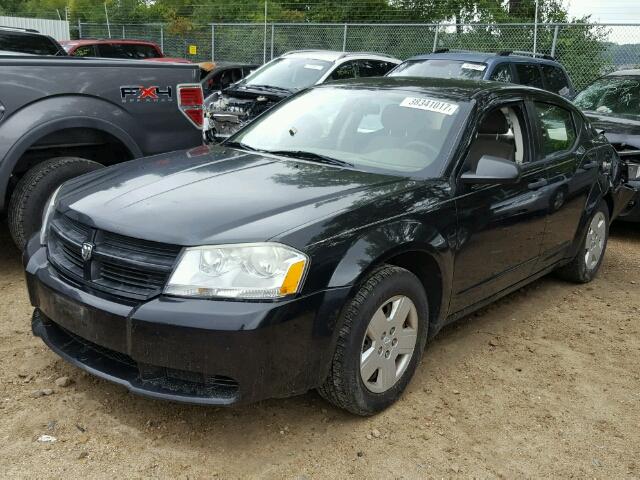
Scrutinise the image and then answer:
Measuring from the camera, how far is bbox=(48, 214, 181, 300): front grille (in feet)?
8.97

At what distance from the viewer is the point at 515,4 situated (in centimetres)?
2081

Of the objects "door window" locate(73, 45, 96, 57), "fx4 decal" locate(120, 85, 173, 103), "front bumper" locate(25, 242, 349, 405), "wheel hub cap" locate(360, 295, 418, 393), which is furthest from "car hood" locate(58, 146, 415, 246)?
"door window" locate(73, 45, 96, 57)

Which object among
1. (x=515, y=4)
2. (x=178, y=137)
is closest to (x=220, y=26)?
(x=515, y=4)

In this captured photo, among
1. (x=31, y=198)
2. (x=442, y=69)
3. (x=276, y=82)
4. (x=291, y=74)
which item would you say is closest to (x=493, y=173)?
(x=31, y=198)

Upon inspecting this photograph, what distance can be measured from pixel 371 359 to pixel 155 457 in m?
1.04

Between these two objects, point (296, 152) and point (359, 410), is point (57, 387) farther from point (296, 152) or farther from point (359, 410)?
point (296, 152)

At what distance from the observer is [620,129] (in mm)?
7113

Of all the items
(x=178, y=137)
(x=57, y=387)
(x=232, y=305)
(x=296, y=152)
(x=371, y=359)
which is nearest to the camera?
(x=232, y=305)

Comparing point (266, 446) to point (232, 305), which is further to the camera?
point (266, 446)

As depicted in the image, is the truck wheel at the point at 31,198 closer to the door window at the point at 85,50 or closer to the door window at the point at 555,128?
the door window at the point at 555,128

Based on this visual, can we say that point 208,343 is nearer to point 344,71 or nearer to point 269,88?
point 269,88

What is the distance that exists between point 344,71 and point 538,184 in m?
6.64

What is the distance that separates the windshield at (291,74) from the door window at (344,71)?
0.49 ft

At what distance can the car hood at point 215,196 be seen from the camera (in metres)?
2.80
